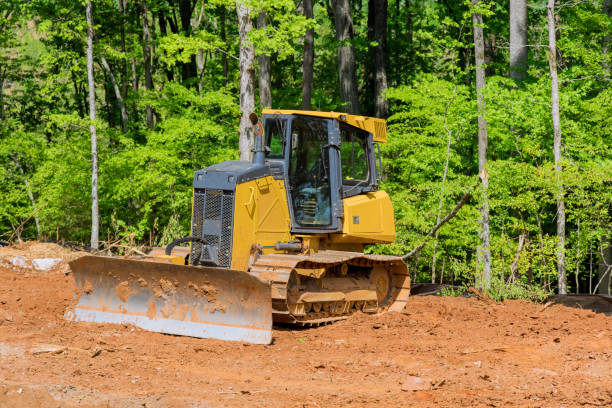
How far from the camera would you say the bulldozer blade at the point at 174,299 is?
811 cm

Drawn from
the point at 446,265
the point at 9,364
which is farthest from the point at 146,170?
the point at 9,364

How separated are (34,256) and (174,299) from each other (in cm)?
731

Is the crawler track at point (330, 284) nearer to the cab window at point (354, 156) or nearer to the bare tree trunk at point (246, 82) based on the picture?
the cab window at point (354, 156)

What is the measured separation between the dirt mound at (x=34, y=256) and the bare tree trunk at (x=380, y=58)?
1138 cm

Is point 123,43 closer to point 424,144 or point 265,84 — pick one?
point 265,84

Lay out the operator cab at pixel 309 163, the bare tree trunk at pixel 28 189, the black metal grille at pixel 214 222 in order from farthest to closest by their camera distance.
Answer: the bare tree trunk at pixel 28 189 → the operator cab at pixel 309 163 → the black metal grille at pixel 214 222

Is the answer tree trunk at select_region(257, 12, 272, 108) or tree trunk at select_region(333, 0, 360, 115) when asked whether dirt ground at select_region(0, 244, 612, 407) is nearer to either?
tree trunk at select_region(257, 12, 272, 108)

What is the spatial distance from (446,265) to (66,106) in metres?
19.8

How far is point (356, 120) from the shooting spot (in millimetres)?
10273

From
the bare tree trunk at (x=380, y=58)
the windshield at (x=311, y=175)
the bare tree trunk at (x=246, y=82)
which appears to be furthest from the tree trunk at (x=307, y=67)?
the windshield at (x=311, y=175)

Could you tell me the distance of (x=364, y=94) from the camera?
2931 cm

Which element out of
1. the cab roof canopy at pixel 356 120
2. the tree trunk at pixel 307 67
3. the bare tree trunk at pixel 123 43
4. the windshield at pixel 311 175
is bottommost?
the windshield at pixel 311 175

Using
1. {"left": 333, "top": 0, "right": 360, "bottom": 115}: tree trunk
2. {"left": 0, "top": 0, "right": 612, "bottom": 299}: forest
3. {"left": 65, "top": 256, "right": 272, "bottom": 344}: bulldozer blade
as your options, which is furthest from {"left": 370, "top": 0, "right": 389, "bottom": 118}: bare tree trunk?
{"left": 65, "top": 256, "right": 272, "bottom": 344}: bulldozer blade

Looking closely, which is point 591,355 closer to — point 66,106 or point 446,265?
point 446,265
